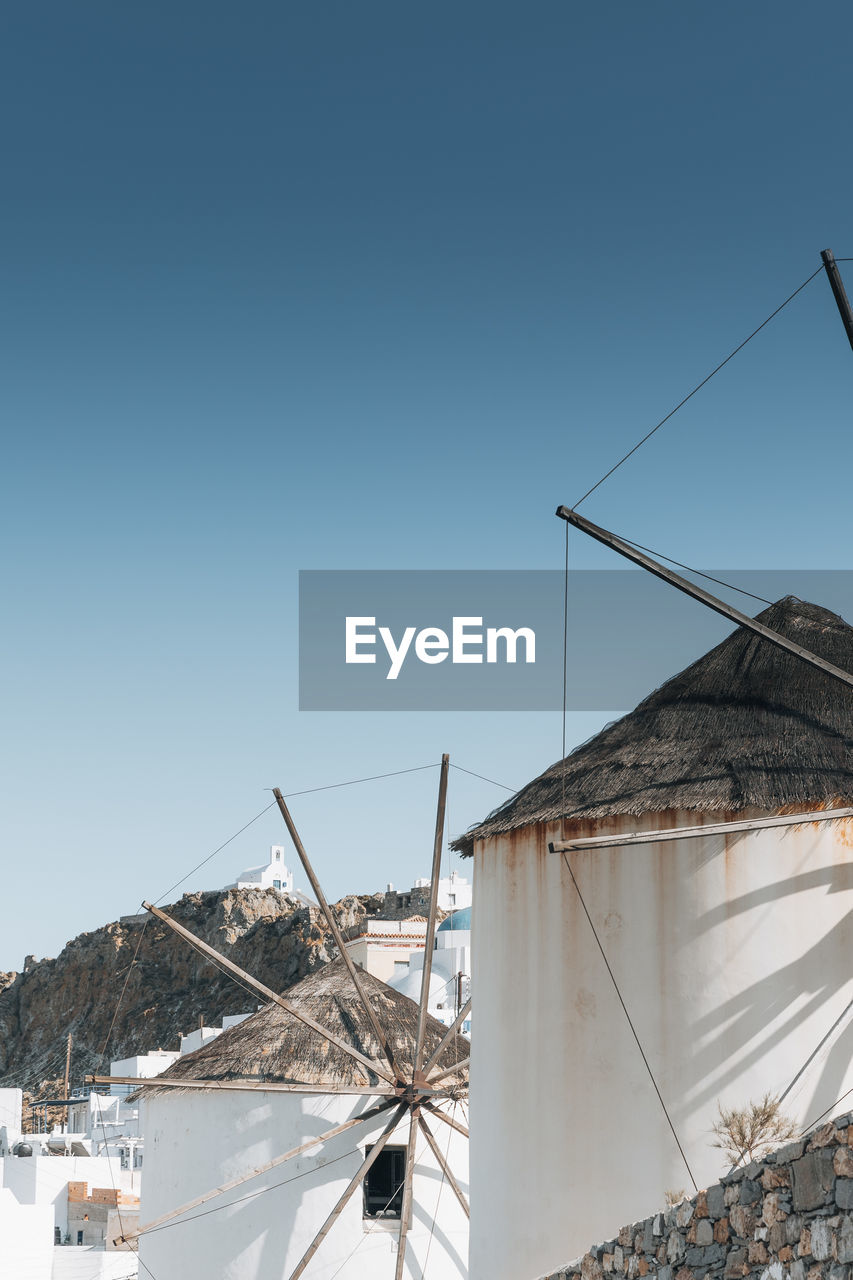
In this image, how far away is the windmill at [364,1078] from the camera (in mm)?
16266

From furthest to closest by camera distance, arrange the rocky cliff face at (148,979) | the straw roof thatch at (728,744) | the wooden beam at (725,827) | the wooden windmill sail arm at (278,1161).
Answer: the rocky cliff face at (148,979) < the wooden windmill sail arm at (278,1161) < the straw roof thatch at (728,744) < the wooden beam at (725,827)

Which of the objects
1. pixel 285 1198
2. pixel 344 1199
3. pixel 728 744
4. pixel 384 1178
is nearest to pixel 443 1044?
pixel 384 1178

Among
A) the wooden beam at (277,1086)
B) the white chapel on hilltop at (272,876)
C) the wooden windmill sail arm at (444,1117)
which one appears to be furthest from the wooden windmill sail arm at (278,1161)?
the white chapel on hilltop at (272,876)

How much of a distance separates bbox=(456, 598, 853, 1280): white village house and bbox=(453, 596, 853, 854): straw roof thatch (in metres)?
0.02

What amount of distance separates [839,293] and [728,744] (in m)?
3.48

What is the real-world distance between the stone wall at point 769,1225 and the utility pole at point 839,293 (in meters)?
6.01

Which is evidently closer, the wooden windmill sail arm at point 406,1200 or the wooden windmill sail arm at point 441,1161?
the wooden windmill sail arm at point 406,1200

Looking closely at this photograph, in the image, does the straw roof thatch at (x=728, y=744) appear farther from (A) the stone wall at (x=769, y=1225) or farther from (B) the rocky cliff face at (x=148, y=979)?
(B) the rocky cliff face at (x=148, y=979)

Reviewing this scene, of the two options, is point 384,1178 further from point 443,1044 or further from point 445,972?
point 445,972

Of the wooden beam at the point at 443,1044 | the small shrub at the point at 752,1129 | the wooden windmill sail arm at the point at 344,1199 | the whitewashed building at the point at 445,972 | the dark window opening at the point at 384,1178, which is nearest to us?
the small shrub at the point at 752,1129

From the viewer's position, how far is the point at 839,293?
977cm

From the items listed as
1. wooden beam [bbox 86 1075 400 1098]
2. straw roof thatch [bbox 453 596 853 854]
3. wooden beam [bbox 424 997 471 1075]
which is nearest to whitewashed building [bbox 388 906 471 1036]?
wooden beam [bbox 424 997 471 1075]

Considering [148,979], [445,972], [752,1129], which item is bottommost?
[148,979]

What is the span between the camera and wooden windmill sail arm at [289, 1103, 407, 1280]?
15.7 metres
